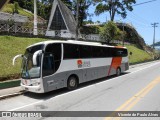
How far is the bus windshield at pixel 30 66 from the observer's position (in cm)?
1231

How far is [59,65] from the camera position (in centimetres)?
1339

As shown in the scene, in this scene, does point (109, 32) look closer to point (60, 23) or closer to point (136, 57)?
point (136, 57)

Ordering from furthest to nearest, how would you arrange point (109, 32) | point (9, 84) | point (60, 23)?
point (109, 32)
point (60, 23)
point (9, 84)

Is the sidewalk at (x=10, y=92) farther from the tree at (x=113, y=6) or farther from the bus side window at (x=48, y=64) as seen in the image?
the tree at (x=113, y=6)

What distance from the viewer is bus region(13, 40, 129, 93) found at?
12.3 meters

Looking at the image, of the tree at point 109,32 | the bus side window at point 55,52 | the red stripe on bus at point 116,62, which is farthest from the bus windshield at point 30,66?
the tree at point 109,32

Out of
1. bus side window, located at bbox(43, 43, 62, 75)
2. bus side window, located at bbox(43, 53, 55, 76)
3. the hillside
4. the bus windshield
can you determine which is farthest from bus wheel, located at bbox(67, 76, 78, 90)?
the hillside

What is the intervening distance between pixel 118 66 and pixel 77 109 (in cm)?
1279

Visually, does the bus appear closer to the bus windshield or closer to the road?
the bus windshield

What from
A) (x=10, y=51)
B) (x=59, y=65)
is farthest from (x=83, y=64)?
(x=10, y=51)

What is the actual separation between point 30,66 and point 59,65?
→ 1.60m

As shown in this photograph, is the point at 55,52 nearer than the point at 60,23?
Yes

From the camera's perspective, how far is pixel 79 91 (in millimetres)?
13961

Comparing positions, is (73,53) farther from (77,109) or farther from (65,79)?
(77,109)
